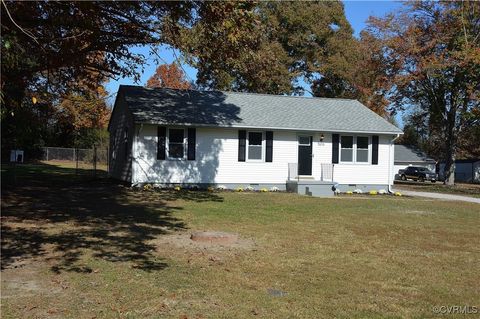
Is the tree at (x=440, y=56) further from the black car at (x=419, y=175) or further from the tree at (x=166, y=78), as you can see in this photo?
the tree at (x=166, y=78)

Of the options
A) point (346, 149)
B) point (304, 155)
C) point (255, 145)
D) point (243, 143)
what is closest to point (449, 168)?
point (346, 149)

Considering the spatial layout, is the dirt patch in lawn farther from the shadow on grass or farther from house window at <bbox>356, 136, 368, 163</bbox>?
house window at <bbox>356, 136, 368, 163</bbox>

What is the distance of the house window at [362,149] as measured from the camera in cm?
2439

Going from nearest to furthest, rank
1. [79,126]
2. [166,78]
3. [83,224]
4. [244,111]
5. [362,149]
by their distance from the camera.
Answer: [83,224] < [244,111] < [362,149] < [79,126] < [166,78]

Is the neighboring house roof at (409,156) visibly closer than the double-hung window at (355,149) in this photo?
No

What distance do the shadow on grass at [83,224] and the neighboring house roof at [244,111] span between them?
4.47 meters

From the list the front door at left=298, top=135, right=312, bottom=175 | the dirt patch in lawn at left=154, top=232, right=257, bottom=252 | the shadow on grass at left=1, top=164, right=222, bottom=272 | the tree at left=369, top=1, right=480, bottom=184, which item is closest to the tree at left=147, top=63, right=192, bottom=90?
the tree at left=369, top=1, right=480, bottom=184

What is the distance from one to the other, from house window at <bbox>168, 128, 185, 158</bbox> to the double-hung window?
7.67 metres

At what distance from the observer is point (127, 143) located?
22.9 meters

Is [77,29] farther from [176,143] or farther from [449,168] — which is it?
[449,168]

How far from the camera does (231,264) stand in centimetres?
779

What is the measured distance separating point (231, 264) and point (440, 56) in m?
29.3

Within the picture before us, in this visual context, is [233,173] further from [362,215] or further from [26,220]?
[26,220]

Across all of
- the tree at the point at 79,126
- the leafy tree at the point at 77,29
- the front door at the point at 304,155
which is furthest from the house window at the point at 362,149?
the tree at the point at 79,126
